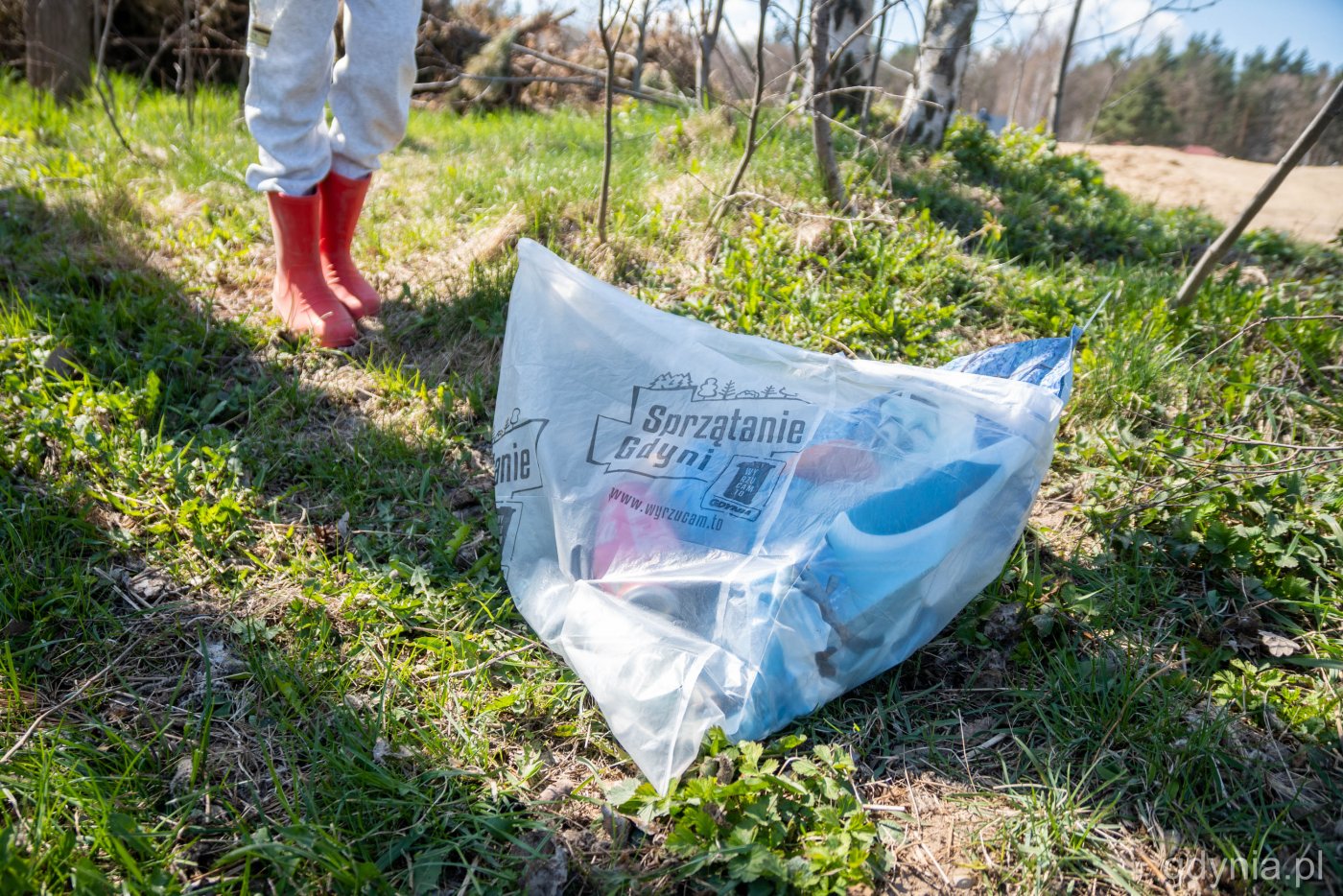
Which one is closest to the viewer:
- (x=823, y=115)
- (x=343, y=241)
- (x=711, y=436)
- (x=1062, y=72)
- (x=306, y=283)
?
(x=711, y=436)

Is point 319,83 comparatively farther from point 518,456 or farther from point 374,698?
point 374,698

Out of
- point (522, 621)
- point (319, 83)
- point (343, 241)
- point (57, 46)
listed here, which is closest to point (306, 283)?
point (343, 241)

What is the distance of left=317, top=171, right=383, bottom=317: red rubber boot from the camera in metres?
2.35

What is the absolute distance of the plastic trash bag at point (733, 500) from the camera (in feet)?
4.13

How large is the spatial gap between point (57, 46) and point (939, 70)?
5.13 metres

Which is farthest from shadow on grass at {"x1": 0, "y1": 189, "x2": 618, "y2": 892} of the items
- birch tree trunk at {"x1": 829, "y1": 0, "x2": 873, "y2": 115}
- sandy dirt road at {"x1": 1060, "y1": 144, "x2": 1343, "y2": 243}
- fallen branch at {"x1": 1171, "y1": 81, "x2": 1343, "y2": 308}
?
sandy dirt road at {"x1": 1060, "y1": 144, "x2": 1343, "y2": 243}

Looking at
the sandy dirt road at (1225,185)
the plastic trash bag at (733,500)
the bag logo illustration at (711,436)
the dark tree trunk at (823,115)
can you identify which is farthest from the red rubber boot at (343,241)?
the sandy dirt road at (1225,185)

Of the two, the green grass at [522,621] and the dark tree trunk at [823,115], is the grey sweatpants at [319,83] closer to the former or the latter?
the green grass at [522,621]

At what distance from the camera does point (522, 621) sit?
1581mm

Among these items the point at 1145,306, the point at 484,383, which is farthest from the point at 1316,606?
the point at 484,383

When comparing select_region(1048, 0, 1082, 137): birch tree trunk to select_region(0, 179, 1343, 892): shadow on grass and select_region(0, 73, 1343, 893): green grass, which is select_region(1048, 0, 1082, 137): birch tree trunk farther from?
select_region(0, 179, 1343, 892): shadow on grass

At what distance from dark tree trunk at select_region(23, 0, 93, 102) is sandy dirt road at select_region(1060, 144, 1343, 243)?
240 inches

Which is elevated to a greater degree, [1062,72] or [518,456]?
[1062,72]

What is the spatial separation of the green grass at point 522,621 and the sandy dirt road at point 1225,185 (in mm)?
2251
